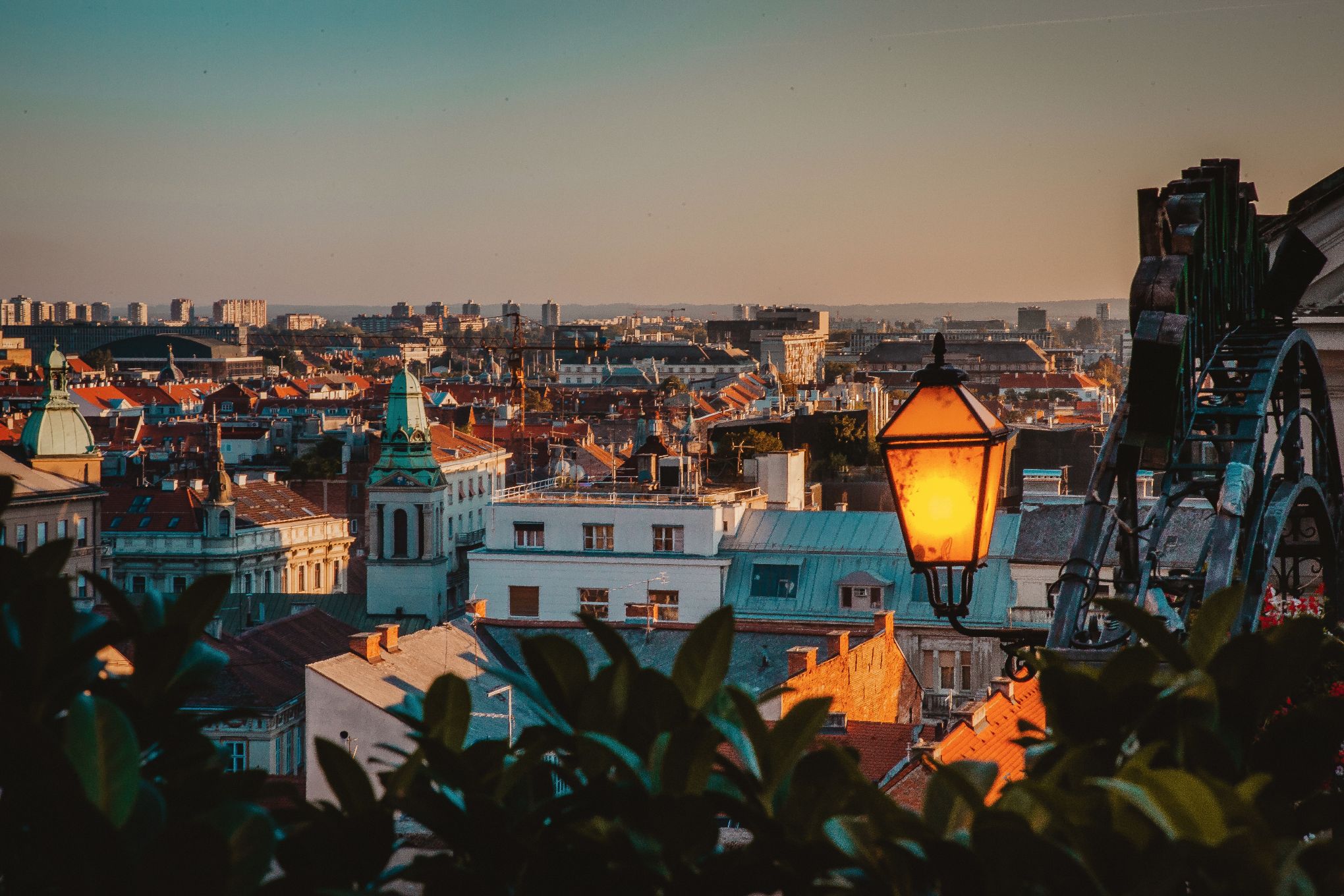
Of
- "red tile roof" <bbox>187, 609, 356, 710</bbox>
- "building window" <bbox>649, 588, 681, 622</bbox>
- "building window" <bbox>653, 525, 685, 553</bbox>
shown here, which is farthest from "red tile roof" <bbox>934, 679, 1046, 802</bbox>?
"building window" <bbox>653, 525, 685, 553</bbox>

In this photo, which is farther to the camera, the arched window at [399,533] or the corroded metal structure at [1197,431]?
the arched window at [399,533]

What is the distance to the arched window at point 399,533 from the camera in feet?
184

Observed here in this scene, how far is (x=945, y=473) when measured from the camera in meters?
4.75

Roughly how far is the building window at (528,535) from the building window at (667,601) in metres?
2.96

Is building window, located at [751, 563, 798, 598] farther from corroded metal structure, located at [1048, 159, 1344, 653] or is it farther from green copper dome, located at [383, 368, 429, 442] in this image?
corroded metal structure, located at [1048, 159, 1344, 653]

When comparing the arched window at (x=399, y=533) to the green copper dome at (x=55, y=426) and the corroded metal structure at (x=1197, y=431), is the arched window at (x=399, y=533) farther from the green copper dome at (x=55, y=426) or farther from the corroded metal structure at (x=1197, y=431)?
the corroded metal structure at (x=1197, y=431)

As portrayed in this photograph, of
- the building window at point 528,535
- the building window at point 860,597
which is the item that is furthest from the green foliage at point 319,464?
the building window at point 860,597

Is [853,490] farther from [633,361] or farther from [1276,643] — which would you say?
[633,361]

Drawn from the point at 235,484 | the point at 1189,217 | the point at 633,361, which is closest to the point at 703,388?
the point at 633,361

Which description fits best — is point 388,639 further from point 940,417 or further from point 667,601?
point 940,417

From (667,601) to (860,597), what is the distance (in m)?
3.99

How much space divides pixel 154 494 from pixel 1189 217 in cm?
5911

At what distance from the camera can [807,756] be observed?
6.86ft

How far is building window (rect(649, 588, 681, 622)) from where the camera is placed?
37.3 meters
